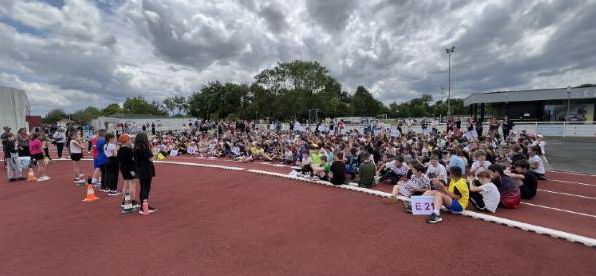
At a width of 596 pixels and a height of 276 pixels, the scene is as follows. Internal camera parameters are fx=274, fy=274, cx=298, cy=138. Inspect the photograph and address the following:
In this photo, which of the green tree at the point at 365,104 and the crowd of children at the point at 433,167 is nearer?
the crowd of children at the point at 433,167

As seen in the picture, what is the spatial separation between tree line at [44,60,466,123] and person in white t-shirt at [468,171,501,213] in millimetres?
29809

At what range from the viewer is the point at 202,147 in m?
19.1

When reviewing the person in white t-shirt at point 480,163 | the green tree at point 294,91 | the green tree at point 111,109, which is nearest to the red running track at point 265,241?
the person in white t-shirt at point 480,163

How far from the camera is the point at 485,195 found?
6074mm

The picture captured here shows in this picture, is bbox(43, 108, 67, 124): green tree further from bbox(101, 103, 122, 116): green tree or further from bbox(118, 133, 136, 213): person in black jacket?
bbox(118, 133, 136, 213): person in black jacket

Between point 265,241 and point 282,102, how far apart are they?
48051mm

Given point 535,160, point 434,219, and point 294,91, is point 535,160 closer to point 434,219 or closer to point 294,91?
point 434,219

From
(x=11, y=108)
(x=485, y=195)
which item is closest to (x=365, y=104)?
(x=11, y=108)

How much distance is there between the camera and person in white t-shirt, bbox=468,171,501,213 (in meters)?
6.02

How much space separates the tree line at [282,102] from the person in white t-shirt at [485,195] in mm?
29809

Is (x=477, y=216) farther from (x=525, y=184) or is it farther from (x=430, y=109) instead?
(x=430, y=109)

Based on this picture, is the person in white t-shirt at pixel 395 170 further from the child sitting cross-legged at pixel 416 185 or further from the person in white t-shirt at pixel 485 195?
the person in white t-shirt at pixel 485 195

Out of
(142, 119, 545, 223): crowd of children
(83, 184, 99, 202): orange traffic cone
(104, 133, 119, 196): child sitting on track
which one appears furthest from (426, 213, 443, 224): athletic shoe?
(83, 184, 99, 202): orange traffic cone

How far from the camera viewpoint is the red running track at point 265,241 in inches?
157
